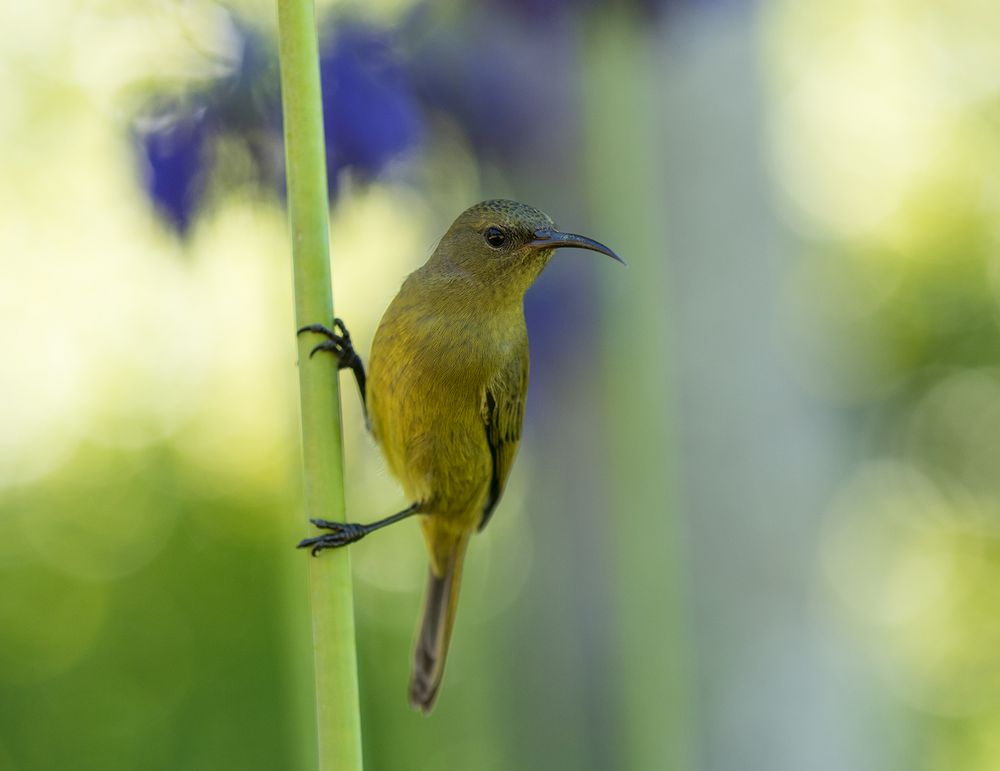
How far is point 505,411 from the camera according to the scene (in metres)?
1.89

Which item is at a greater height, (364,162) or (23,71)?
(23,71)

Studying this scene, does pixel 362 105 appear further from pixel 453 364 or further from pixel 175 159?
pixel 453 364

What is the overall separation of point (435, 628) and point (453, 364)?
1.72 ft

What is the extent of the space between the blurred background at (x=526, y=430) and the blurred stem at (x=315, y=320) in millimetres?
1335

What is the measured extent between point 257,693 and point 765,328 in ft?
12.2

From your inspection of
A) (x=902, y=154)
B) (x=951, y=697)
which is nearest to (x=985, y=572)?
(x=951, y=697)

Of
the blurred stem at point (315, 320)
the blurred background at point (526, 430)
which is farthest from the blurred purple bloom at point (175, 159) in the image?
the blurred stem at point (315, 320)

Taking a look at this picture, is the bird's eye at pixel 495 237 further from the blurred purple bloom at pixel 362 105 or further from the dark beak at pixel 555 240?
the blurred purple bloom at pixel 362 105

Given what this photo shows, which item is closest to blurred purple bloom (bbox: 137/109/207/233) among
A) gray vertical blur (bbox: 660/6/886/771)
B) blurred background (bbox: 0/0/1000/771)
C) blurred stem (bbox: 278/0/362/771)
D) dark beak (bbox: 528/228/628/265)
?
blurred background (bbox: 0/0/1000/771)

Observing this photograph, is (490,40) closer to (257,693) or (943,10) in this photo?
(257,693)

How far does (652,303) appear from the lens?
2580 millimetres

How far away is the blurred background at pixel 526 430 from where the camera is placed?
250 centimetres

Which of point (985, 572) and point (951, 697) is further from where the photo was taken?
point (985, 572)

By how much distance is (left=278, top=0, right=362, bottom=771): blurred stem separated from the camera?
2.76 feet
